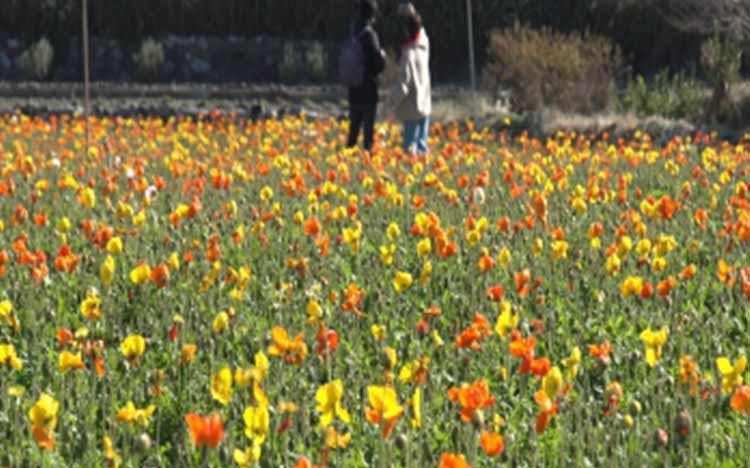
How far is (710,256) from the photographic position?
7.40 metres

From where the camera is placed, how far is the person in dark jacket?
13742mm

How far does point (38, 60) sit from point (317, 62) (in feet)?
17.8

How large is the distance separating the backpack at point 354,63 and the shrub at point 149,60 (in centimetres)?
1631

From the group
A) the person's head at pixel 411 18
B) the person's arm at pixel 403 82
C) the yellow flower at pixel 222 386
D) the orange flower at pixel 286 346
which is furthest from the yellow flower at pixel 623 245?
the person's arm at pixel 403 82

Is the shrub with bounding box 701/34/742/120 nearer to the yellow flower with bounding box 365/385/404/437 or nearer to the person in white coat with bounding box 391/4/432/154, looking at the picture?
the person in white coat with bounding box 391/4/432/154

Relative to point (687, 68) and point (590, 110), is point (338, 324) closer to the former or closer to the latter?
point (590, 110)

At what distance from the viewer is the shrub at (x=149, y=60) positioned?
2961cm

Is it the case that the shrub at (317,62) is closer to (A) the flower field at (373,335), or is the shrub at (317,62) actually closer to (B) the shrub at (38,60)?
(B) the shrub at (38,60)

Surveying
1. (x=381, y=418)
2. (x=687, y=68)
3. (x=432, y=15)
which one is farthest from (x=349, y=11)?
(x=381, y=418)

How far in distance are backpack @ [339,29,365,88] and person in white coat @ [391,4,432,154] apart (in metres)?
0.35

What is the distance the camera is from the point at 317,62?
29.1 meters

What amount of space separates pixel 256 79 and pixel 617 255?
24930mm

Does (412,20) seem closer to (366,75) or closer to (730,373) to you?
(366,75)

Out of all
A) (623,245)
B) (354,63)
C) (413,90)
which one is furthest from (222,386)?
(413,90)
